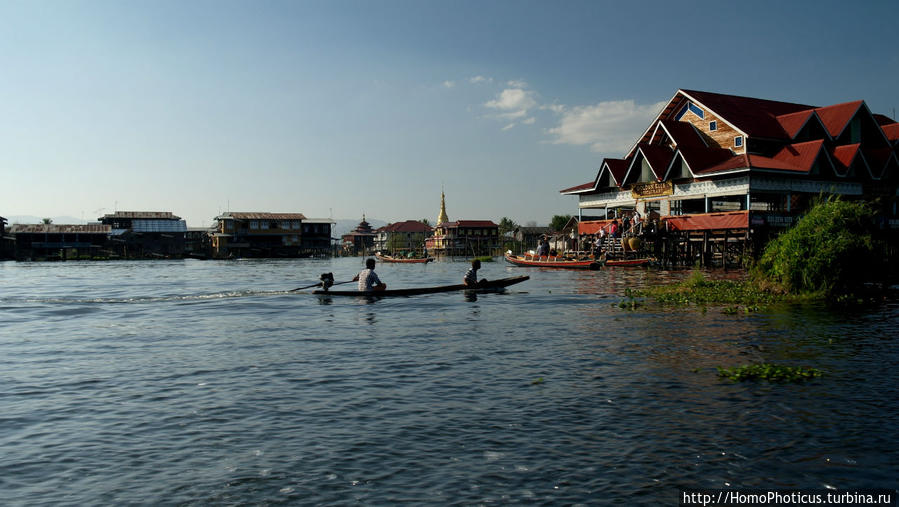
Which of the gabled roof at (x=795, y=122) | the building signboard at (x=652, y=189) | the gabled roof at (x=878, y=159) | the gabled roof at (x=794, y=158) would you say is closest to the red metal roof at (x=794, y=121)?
the gabled roof at (x=795, y=122)

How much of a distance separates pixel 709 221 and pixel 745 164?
13.2ft

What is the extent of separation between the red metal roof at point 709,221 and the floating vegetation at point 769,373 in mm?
28226

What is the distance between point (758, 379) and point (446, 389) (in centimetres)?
484

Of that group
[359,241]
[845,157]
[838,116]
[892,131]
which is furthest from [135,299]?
[359,241]

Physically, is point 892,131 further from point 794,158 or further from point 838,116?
point 794,158

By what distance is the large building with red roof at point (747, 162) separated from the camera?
38312 millimetres

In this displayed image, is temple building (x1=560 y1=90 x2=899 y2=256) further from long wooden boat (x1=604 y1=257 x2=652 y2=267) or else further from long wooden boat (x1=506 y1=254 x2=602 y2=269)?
long wooden boat (x1=506 y1=254 x2=602 y2=269)

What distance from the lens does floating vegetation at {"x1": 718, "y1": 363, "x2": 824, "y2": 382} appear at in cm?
995

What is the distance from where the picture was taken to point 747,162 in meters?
37.1

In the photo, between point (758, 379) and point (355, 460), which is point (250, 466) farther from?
point (758, 379)

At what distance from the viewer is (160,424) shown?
817 cm

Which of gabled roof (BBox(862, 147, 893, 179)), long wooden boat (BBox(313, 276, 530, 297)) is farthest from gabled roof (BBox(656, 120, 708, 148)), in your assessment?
long wooden boat (BBox(313, 276, 530, 297))

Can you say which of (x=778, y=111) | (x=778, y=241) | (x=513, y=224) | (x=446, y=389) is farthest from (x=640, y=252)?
(x=513, y=224)

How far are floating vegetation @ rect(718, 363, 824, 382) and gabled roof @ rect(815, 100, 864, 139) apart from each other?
3996cm
